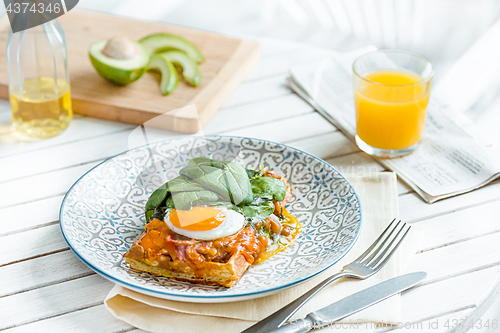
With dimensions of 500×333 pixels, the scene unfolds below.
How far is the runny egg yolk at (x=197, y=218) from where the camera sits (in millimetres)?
1203

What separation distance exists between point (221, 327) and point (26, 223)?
0.69 metres

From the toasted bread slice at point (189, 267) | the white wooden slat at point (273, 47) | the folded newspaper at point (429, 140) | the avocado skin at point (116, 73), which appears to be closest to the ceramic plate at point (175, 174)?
the toasted bread slice at point (189, 267)

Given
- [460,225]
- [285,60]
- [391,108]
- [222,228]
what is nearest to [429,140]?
[391,108]

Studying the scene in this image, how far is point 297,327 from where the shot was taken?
3.47 ft

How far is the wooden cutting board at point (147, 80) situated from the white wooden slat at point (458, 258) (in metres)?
0.93

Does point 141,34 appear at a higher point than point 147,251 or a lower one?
lower

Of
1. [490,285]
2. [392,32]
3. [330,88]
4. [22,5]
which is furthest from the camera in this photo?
[392,32]

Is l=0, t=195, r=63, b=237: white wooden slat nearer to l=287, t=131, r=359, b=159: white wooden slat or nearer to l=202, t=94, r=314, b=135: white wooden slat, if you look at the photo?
l=202, t=94, r=314, b=135: white wooden slat

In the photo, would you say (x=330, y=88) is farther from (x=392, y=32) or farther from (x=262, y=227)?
(x=392, y=32)

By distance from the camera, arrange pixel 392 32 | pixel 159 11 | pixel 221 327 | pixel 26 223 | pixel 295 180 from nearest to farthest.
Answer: pixel 221 327, pixel 26 223, pixel 295 180, pixel 392 32, pixel 159 11

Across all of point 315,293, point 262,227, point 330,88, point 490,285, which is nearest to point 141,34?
point 330,88

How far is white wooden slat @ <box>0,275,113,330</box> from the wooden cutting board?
78 centimetres

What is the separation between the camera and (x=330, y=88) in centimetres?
215

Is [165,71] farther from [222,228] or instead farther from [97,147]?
[222,228]
